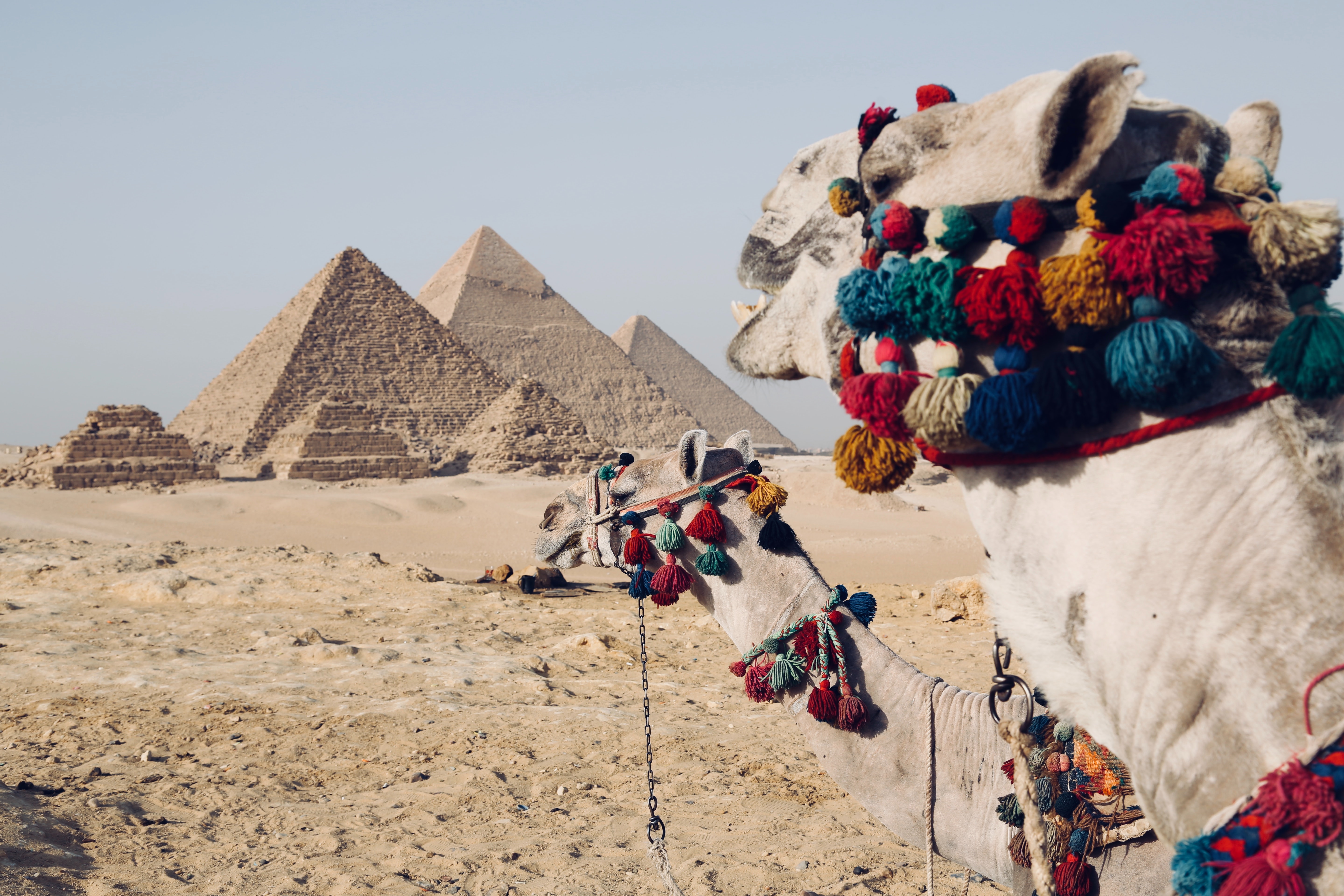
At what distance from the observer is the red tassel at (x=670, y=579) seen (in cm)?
241

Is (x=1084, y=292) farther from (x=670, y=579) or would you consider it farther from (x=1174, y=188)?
(x=670, y=579)

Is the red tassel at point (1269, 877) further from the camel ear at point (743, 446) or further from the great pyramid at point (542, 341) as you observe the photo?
the great pyramid at point (542, 341)

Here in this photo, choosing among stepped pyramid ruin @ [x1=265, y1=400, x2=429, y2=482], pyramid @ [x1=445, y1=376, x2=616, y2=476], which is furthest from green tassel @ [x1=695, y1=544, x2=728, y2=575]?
pyramid @ [x1=445, y1=376, x2=616, y2=476]

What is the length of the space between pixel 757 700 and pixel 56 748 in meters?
4.24

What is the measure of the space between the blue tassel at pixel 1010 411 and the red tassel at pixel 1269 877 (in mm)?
526

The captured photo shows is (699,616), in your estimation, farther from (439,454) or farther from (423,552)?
(439,454)

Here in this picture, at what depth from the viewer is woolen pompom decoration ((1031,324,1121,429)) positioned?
1.13 m

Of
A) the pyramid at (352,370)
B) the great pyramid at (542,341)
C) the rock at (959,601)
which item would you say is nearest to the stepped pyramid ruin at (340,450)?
the pyramid at (352,370)

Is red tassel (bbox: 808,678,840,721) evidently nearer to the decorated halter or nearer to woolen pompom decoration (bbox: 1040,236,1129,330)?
the decorated halter

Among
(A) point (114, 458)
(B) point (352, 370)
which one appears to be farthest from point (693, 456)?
(B) point (352, 370)

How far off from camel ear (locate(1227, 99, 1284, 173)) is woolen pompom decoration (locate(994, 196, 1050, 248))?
31 cm

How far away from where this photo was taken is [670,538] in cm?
241

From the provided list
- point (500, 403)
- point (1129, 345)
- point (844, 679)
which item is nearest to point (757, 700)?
point (844, 679)

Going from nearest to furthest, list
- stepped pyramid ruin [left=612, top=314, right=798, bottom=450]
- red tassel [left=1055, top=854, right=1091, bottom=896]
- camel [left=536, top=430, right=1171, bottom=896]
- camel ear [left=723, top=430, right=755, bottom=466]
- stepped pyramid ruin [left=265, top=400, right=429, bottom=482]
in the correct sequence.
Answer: red tassel [left=1055, top=854, right=1091, bottom=896]
camel [left=536, top=430, right=1171, bottom=896]
camel ear [left=723, top=430, right=755, bottom=466]
stepped pyramid ruin [left=265, top=400, right=429, bottom=482]
stepped pyramid ruin [left=612, top=314, right=798, bottom=450]
